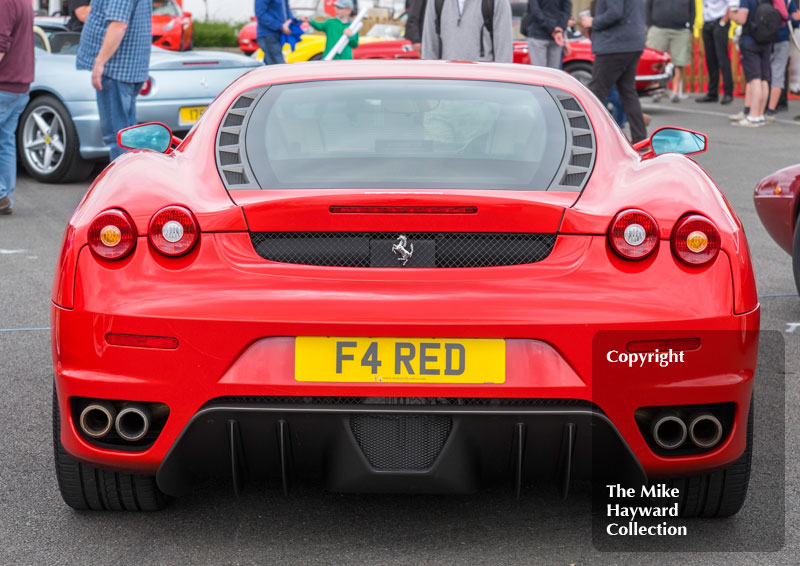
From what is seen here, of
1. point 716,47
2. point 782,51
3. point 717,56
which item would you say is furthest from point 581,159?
point 717,56

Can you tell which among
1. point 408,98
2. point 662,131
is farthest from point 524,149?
point 662,131

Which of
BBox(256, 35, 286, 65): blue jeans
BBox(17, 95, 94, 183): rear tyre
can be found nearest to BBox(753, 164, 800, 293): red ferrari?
BBox(17, 95, 94, 183): rear tyre

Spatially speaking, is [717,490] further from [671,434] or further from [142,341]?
[142,341]

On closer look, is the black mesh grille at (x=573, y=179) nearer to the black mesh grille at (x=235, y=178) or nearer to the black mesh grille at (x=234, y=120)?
the black mesh grille at (x=235, y=178)

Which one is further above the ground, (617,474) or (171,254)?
(171,254)

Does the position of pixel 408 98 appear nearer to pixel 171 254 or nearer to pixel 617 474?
pixel 171 254

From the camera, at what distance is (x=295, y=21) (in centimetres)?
1321

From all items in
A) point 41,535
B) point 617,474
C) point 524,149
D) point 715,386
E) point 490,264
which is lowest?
point 41,535

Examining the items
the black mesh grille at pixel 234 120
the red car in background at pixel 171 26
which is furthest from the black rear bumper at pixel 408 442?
the red car in background at pixel 171 26

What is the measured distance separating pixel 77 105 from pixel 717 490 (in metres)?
7.54

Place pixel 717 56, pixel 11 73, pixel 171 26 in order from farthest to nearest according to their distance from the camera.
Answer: pixel 171 26, pixel 717 56, pixel 11 73

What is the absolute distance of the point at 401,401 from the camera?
2.84m

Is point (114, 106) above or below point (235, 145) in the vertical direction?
below

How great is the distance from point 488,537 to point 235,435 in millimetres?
767
